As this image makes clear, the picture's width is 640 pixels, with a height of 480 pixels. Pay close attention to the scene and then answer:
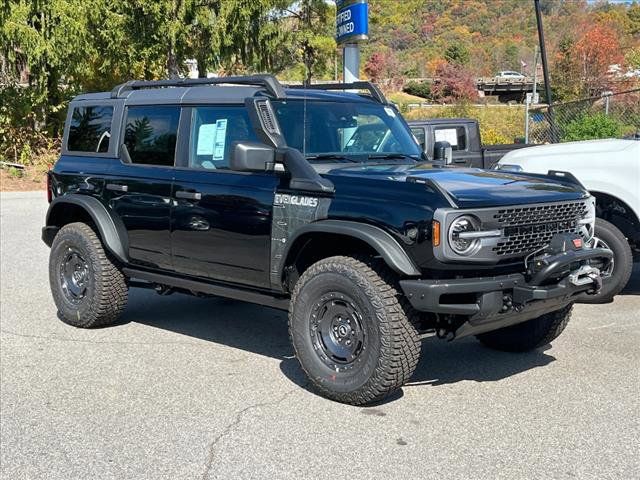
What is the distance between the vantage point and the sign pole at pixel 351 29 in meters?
13.1

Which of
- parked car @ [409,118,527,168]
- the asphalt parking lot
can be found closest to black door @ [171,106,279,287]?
the asphalt parking lot

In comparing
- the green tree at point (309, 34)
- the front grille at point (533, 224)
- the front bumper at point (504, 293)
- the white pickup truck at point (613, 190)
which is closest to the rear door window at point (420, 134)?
the white pickup truck at point (613, 190)

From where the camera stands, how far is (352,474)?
3.74 metres

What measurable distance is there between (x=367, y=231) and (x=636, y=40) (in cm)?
5210

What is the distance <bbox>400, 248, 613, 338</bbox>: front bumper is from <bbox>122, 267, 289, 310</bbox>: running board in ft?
4.10

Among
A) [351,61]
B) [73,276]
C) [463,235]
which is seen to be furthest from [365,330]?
[351,61]

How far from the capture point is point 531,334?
5664 mm

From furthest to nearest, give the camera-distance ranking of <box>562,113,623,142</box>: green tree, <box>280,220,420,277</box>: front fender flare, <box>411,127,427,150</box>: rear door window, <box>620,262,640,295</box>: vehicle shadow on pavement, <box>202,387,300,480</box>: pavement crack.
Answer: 1. <box>562,113,623,142</box>: green tree
2. <box>411,127,427,150</box>: rear door window
3. <box>620,262,640,295</box>: vehicle shadow on pavement
4. <box>280,220,420,277</box>: front fender flare
5. <box>202,387,300,480</box>: pavement crack

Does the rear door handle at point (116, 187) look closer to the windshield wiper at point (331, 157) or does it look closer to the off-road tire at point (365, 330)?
the windshield wiper at point (331, 157)

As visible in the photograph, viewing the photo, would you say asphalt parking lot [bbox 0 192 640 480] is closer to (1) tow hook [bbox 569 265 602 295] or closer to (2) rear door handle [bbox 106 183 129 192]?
(1) tow hook [bbox 569 265 602 295]

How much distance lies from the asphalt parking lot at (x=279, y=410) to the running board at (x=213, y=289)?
505 millimetres

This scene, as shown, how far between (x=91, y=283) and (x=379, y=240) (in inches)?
124

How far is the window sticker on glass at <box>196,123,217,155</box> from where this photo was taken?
18.7ft

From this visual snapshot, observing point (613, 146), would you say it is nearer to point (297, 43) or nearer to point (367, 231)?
point (367, 231)
